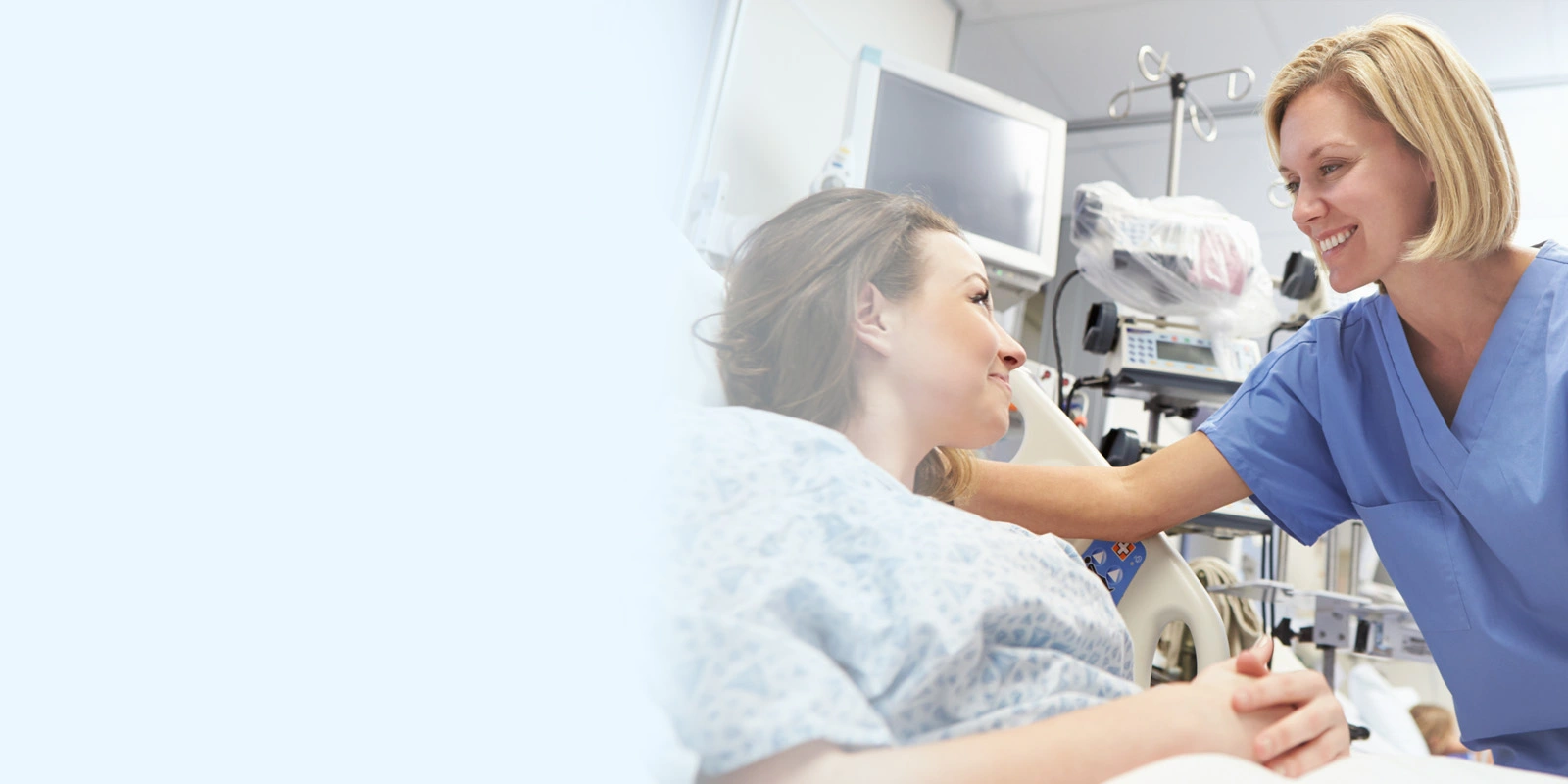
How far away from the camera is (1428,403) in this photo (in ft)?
3.73

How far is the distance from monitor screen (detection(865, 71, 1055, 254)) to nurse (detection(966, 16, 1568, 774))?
20.6 inches

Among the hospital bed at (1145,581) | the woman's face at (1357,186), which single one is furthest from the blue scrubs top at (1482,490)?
the hospital bed at (1145,581)

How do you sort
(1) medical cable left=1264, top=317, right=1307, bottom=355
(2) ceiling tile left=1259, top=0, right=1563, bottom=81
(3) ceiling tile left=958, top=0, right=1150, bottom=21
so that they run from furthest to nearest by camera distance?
(3) ceiling tile left=958, top=0, right=1150, bottom=21
(2) ceiling tile left=1259, top=0, right=1563, bottom=81
(1) medical cable left=1264, top=317, right=1307, bottom=355

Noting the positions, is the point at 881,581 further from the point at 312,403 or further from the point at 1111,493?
the point at 1111,493

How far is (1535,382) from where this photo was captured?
106 cm

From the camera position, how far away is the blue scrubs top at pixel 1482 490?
3.36ft

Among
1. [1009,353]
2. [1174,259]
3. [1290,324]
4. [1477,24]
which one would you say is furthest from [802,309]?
[1477,24]

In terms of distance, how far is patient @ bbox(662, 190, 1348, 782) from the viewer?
0.49 meters

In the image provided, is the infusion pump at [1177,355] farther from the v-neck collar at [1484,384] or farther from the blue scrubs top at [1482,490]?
the v-neck collar at [1484,384]

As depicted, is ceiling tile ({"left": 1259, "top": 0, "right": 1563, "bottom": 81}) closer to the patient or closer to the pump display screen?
the pump display screen

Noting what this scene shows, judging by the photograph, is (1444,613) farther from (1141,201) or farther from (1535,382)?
(1141,201)

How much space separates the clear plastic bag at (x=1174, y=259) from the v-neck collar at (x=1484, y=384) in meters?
0.69

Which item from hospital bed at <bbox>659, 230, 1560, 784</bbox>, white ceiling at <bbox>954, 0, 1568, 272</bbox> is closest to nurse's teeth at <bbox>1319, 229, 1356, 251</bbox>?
hospital bed at <bbox>659, 230, 1560, 784</bbox>

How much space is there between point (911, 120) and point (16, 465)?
5.14 feet
